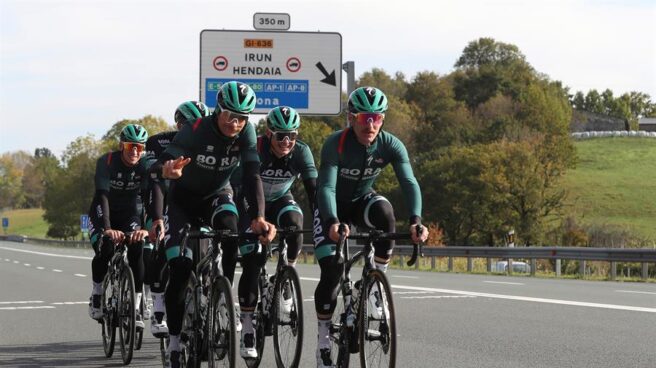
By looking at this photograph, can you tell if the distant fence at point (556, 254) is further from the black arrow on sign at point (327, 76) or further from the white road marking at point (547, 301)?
the white road marking at point (547, 301)

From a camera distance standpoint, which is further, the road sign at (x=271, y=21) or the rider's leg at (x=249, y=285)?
the road sign at (x=271, y=21)

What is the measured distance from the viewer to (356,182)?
732cm

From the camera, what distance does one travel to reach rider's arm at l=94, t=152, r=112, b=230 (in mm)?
Result: 9641

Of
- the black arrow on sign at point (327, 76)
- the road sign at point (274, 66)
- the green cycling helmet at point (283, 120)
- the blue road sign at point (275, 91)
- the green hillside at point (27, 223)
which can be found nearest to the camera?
the green cycling helmet at point (283, 120)

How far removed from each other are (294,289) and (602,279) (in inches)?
721

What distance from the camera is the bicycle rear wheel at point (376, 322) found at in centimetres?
613

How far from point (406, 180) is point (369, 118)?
492 mm

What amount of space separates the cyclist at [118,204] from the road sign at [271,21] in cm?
1802

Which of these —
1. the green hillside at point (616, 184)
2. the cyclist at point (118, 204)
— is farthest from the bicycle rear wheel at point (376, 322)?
the green hillside at point (616, 184)

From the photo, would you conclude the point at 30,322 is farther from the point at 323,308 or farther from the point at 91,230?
the point at 323,308

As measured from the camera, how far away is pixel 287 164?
29.0 ft

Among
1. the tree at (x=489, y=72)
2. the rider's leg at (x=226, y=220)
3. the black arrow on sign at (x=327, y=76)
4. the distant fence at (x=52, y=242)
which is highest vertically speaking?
the tree at (x=489, y=72)

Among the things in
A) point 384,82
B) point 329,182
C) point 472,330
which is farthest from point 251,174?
point 384,82

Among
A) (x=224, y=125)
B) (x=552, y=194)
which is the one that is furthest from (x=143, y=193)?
(x=552, y=194)
